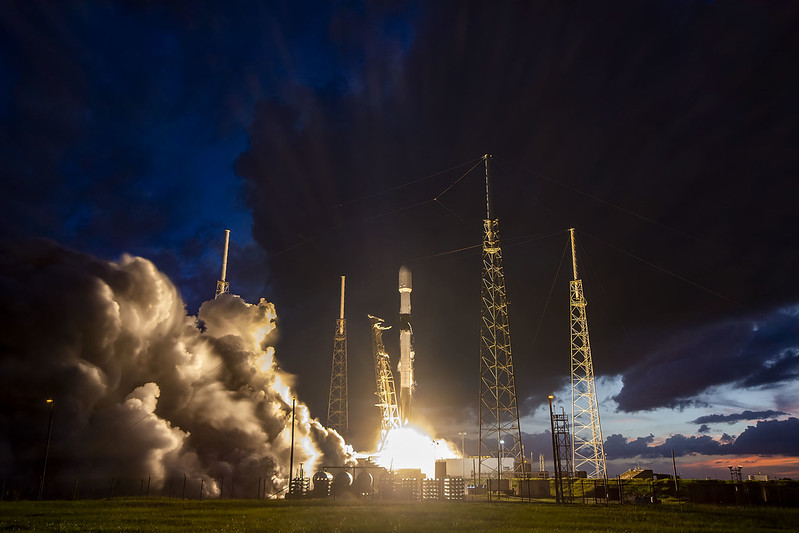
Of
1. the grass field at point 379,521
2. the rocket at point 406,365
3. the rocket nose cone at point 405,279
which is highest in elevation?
the rocket nose cone at point 405,279

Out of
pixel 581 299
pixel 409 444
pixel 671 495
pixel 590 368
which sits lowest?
pixel 671 495

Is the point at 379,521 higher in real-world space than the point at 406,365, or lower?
lower

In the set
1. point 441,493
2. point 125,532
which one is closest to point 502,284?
point 441,493

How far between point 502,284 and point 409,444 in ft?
107

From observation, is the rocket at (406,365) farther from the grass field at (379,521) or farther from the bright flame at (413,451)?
the grass field at (379,521)

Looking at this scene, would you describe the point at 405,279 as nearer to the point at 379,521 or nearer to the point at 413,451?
the point at 413,451

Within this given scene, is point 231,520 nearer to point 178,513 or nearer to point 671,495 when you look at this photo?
point 178,513

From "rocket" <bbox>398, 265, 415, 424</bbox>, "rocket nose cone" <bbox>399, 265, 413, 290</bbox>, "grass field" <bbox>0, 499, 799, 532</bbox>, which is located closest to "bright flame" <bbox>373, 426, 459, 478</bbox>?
"rocket" <bbox>398, 265, 415, 424</bbox>

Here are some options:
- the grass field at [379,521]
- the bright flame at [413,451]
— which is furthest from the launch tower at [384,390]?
the grass field at [379,521]

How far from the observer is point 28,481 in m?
58.3

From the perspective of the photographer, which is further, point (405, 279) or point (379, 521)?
point (405, 279)

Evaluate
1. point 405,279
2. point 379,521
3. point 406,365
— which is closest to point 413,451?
point 406,365

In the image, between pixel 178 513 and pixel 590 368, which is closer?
pixel 178 513

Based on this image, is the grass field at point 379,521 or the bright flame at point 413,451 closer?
the grass field at point 379,521
